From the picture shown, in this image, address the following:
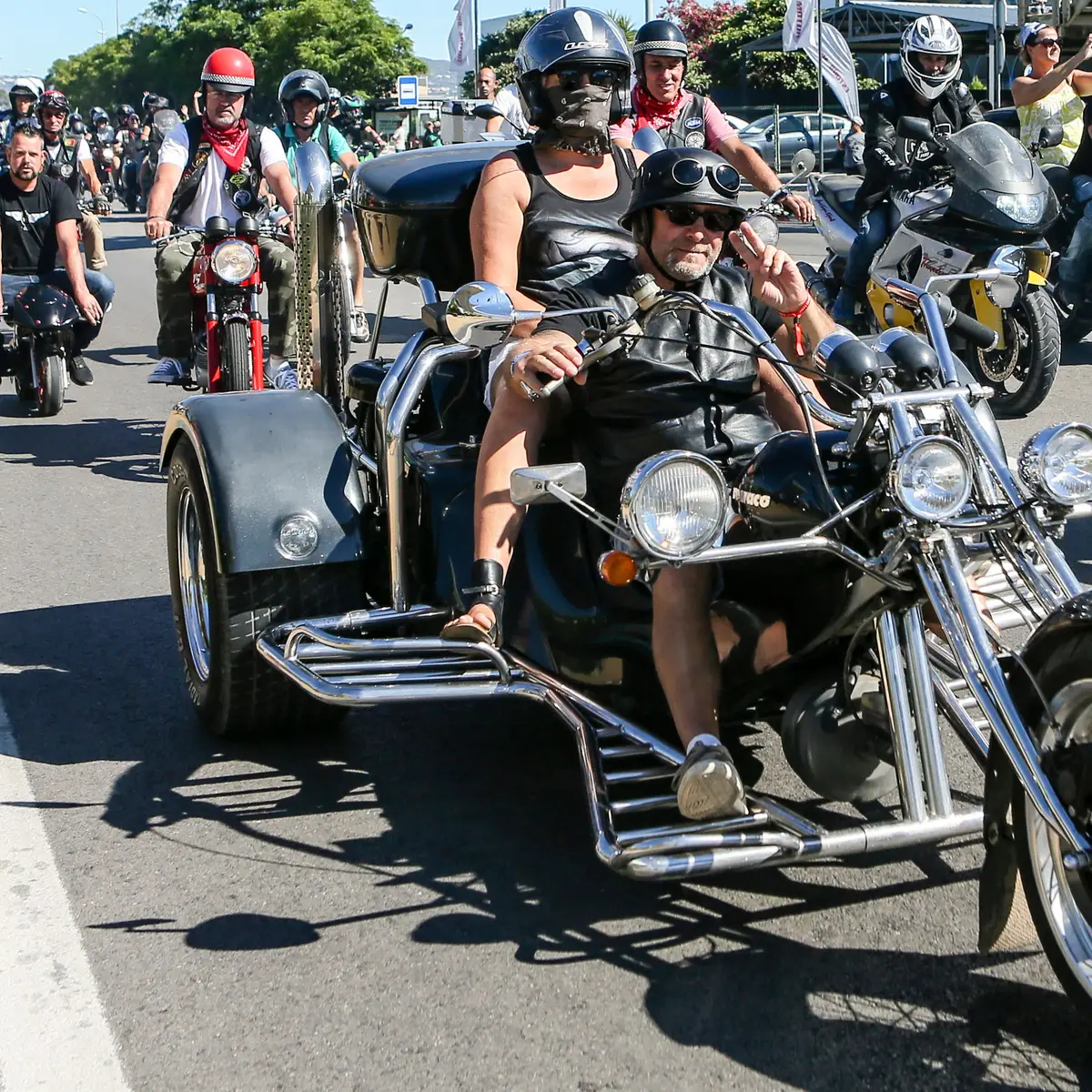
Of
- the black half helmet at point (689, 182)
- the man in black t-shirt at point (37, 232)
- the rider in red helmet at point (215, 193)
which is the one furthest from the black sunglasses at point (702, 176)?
the man in black t-shirt at point (37, 232)

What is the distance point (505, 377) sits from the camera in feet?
13.0

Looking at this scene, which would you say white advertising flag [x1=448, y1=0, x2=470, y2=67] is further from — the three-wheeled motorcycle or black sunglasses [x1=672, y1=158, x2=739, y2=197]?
black sunglasses [x1=672, y1=158, x2=739, y2=197]

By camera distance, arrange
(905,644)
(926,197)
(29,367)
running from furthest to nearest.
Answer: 1. (29,367)
2. (926,197)
3. (905,644)

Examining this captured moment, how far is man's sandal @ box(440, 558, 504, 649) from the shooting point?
12.4 ft

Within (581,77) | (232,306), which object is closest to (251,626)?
(581,77)

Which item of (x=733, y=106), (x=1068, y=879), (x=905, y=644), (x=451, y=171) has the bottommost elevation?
(x=1068, y=879)

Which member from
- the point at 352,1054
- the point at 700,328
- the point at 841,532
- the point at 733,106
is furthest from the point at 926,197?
the point at 733,106

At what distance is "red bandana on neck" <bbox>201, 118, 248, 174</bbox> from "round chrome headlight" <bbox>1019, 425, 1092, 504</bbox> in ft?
21.6

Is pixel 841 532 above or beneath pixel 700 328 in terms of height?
beneath

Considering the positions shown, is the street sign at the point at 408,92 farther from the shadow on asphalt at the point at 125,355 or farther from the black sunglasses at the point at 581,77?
the black sunglasses at the point at 581,77

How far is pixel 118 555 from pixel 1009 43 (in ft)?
146

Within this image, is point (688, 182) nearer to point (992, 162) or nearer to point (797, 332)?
point (797, 332)

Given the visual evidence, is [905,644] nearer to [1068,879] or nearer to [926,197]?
[1068,879]

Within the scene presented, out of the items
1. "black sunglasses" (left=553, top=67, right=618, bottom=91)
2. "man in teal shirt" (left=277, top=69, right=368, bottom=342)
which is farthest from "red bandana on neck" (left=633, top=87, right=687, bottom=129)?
"black sunglasses" (left=553, top=67, right=618, bottom=91)
